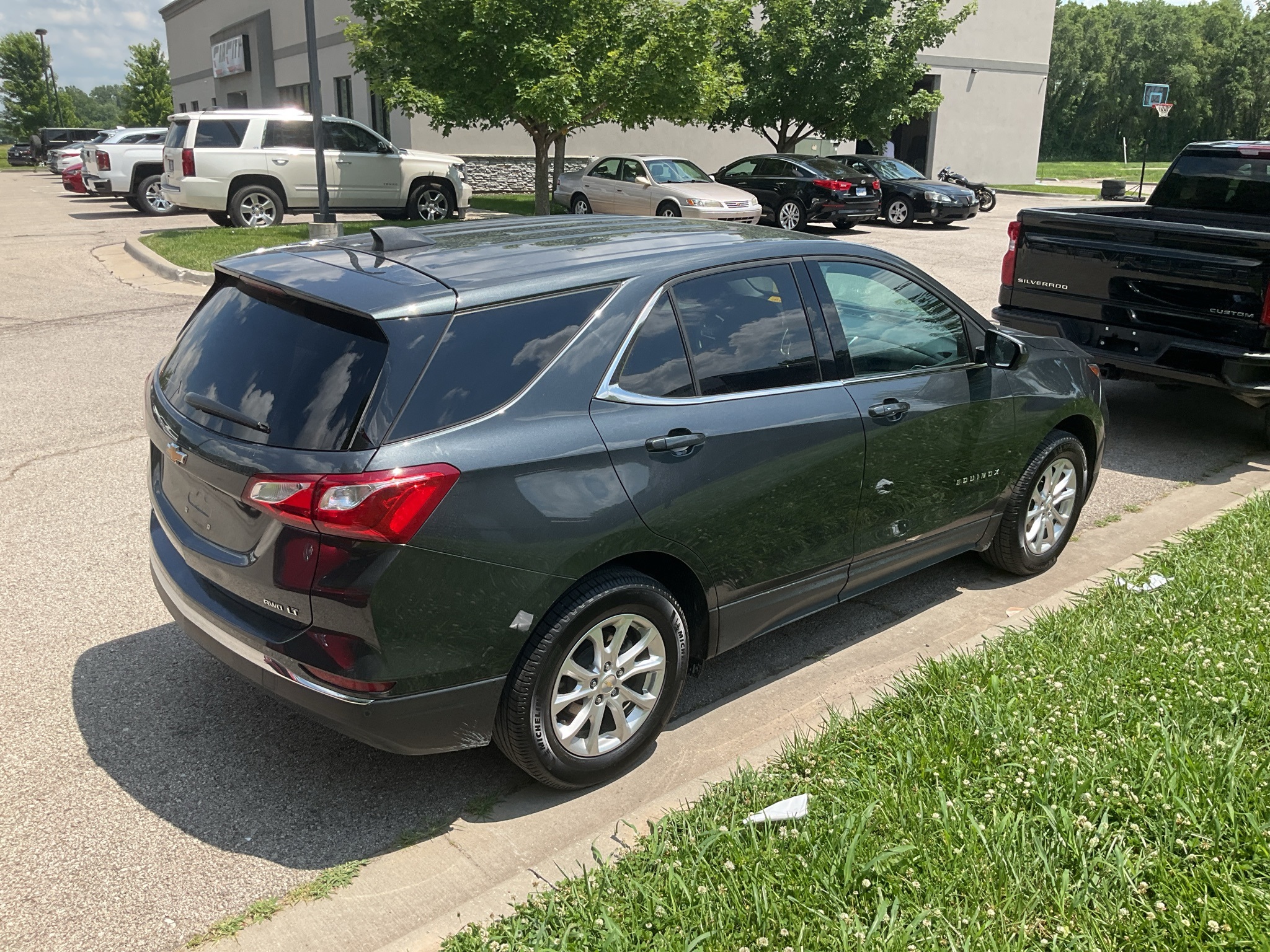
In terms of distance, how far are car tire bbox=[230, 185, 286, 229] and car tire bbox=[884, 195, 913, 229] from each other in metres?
13.2

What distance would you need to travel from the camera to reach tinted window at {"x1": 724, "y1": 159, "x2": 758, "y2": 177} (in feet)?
76.6

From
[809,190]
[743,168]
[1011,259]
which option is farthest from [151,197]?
[1011,259]

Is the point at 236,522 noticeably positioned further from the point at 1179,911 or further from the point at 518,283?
the point at 1179,911

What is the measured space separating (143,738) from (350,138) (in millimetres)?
17402

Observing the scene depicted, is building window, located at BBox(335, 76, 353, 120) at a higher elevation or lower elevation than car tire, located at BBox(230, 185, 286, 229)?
higher

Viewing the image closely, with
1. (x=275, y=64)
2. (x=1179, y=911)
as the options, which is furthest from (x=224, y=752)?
(x=275, y=64)

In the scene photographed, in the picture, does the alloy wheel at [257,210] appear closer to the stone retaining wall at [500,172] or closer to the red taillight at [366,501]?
the stone retaining wall at [500,172]

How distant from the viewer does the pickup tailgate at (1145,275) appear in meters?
6.51

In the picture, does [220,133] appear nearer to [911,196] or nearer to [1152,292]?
[911,196]

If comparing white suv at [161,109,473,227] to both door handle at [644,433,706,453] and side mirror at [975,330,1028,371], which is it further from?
door handle at [644,433,706,453]

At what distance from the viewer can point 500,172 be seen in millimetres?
28688

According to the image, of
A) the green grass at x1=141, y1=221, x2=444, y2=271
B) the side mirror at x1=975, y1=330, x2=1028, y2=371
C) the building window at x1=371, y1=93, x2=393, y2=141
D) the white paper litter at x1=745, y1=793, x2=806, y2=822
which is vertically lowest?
the white paper litter at x1=745, y1=793, x2=806, y2=822

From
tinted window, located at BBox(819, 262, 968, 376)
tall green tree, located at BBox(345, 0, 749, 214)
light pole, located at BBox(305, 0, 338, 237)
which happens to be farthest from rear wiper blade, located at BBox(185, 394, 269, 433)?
tall green tree, located at BBox(345, 0, 749, 214)

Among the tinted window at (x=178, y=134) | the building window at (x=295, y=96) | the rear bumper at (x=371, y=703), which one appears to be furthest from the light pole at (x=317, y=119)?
the building window at (x=295, y=96)
